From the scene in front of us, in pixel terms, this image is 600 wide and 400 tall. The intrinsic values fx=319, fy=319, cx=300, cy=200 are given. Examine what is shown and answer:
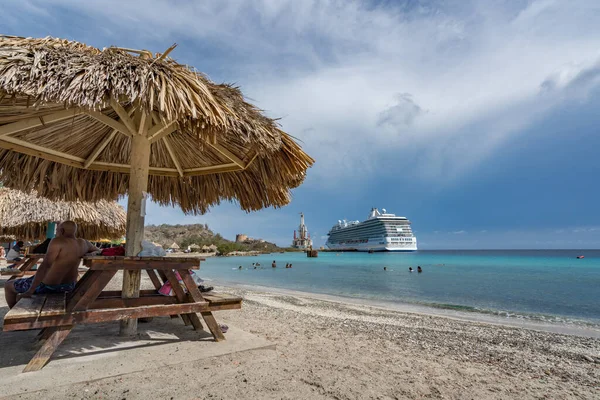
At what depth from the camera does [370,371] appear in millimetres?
2930

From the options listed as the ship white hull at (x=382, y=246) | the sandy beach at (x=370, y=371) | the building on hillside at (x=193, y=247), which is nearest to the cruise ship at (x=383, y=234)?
the ship white hull at (x=382, y=246)

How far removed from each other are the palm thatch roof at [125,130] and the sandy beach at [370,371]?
1996 millimetres

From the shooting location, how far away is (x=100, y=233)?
34.0 ft

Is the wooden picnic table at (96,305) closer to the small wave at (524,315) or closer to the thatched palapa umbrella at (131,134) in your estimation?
the thatched palapa umbrella at (131,134)

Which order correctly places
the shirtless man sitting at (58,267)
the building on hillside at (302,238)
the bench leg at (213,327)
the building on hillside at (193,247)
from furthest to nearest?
the building on hillside at (302,238), the building on hillside at (193,247), the bench leg at (213,327), the shirtless man sitting at (58,267)

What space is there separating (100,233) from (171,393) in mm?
9944

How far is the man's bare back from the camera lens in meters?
3.06

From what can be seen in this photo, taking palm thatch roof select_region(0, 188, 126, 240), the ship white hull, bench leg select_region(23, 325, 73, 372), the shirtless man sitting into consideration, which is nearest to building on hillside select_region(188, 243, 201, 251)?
the ship white hull

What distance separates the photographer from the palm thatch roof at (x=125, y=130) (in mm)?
2475

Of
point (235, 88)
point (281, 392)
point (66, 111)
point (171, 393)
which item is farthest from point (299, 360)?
point (66, 111)

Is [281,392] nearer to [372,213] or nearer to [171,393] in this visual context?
[171,393]

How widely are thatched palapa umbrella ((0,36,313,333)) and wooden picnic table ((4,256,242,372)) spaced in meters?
0.50

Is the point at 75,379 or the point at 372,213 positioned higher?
the point at 372,213

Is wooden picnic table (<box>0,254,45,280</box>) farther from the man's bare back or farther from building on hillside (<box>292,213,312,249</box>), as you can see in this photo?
building on hillside (<box>292,213,312,249</box>)
